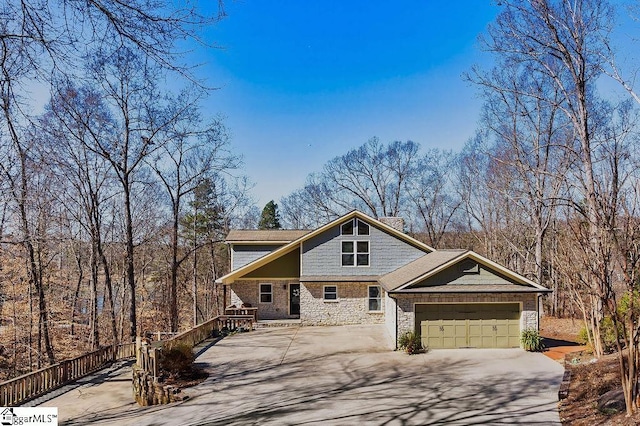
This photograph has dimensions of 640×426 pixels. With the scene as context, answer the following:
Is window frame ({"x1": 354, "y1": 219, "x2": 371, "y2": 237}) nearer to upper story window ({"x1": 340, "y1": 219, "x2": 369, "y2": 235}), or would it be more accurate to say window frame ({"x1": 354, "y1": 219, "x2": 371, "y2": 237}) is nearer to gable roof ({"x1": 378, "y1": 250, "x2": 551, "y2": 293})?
upper story window ({"x1": 340, "y1": 219, "x2": 369, "y2": 235})

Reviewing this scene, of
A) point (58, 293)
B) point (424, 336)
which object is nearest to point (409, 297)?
point (424, 336)

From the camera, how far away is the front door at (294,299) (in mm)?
23359

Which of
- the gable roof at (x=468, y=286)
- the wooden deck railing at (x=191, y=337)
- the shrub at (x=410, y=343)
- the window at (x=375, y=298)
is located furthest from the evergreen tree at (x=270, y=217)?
the shrub at (x=410, y=343)

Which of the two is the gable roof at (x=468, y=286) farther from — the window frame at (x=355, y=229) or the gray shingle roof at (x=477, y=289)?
the window frame at (x=355, y=229)

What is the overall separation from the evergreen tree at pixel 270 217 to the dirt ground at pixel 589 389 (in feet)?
117

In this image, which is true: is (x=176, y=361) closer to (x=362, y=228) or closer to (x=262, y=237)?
(x=362, y=228)

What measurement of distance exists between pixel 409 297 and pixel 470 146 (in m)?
19.1

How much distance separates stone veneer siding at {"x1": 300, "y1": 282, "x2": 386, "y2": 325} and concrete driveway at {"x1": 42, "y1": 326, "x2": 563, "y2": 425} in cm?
524

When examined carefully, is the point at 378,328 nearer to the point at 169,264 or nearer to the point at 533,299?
the point at 533,299

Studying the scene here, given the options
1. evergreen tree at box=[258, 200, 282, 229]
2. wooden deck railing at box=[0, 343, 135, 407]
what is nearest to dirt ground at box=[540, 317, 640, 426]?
wooden deck railing at box=[0, 343, 135, 407]

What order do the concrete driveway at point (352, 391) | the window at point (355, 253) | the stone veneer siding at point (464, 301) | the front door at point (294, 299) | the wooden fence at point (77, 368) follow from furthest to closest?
the front door at point (294, 299) → the window at point (355, 253) → the stone veneer siding at point (464, 301) → the wooden fence at point (77, 368) → the concrete driveway at point (352, 391)

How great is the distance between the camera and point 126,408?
431 inches

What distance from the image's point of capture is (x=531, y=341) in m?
15.3

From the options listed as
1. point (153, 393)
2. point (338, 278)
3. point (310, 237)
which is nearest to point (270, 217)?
point (310, 237)
